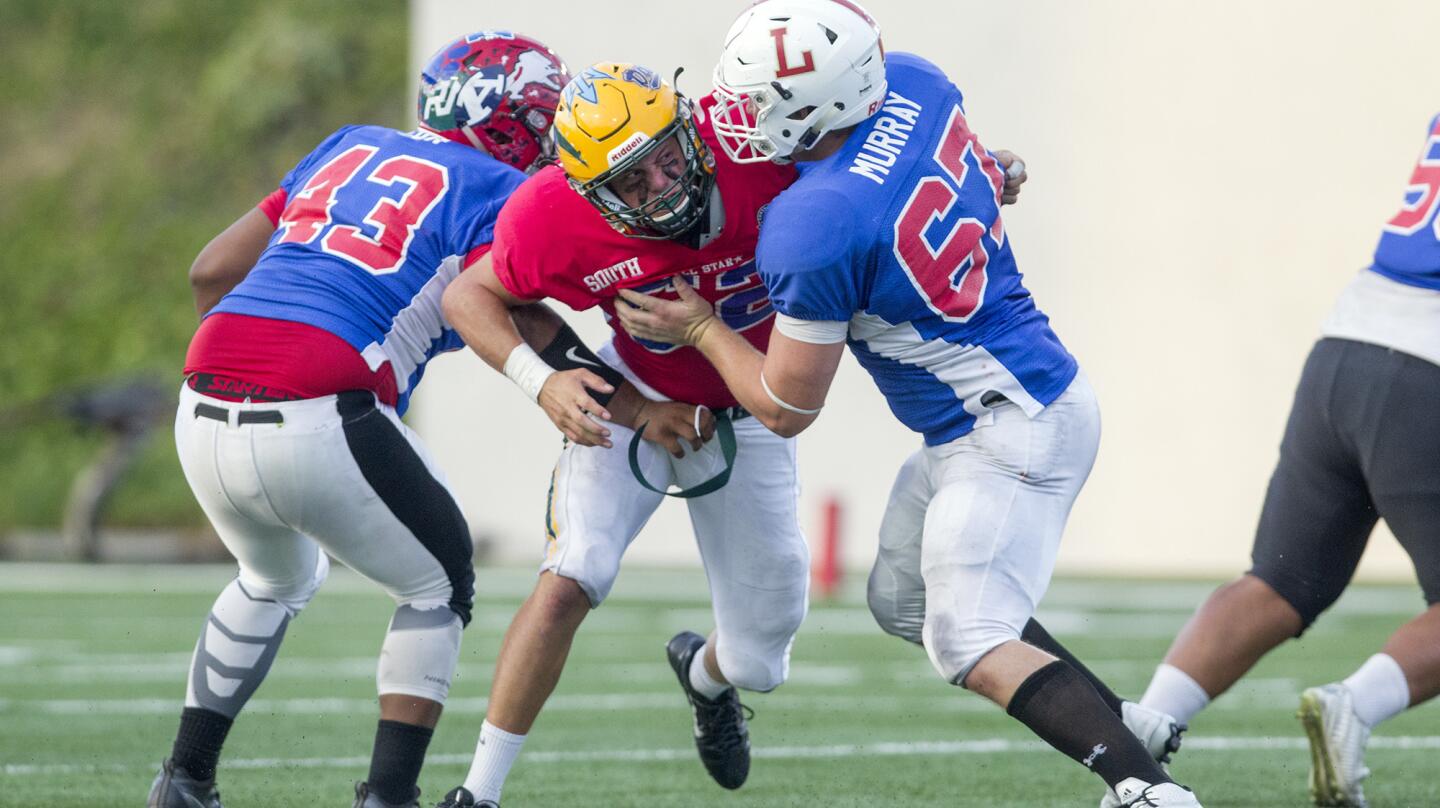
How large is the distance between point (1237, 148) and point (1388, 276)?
907 cm

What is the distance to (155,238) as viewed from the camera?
61.3ft

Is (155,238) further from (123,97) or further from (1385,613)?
(1385,613)

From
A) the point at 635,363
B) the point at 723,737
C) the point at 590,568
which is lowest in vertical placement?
the point at 723,737

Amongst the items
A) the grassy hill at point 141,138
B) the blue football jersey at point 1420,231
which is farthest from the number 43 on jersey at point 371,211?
the grassy hill at point 141,138

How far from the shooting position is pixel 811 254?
334 centimetres

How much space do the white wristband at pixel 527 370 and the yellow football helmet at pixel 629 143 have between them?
356mm

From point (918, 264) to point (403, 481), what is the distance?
1.21 meters

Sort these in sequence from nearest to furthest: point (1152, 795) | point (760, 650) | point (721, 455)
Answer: point (1152, 795)
point (721, 455)
point (760, 650)

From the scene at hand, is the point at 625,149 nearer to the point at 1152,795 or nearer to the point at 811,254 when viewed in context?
the point at 811,254

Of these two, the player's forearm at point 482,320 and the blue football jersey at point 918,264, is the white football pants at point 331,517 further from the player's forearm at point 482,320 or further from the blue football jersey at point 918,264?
the blue football jersey at point 918,264

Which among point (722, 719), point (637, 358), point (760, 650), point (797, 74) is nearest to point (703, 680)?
point (722, 719)

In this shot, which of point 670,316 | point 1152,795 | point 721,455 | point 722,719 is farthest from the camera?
point 722,719

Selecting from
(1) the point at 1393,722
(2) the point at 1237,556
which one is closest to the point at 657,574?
(2) the point at 1237,556

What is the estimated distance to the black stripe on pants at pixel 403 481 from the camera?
383cm
